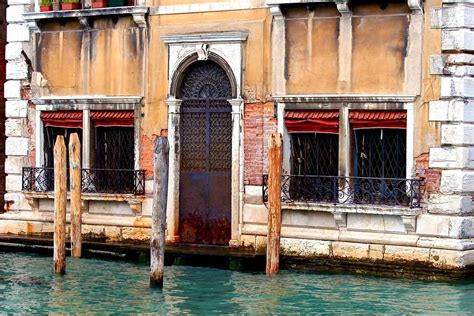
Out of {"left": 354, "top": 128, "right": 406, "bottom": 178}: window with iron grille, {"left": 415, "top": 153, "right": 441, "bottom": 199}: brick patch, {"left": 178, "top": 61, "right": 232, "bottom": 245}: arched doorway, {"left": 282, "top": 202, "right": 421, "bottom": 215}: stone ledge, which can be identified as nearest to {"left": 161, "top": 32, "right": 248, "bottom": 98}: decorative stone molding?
{"left": 178, "top": 61, "right": 232, "bottom": 245}: arched doorway

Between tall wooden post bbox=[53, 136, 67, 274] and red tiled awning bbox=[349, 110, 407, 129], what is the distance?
363 cm

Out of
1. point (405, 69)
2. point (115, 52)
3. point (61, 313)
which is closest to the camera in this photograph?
point (61, 313)

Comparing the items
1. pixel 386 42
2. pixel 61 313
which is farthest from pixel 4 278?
pixel 386 42

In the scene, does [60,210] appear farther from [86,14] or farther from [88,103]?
[86,14]

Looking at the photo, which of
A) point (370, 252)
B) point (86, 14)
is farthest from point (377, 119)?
point (86, 14)

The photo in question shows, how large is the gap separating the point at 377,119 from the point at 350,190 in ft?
3.05

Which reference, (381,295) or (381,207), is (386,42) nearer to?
(381,207)

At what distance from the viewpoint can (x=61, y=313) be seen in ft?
50.0

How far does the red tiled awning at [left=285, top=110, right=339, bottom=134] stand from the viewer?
17.6m

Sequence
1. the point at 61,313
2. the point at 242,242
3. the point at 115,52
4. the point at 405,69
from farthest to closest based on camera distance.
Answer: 1. the point at 115,52
2. the point at 242,242
3. the point at 405,69
4. the point at 61,313

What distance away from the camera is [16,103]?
2058cm

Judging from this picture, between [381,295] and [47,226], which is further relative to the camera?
[47,226]

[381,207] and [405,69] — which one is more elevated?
[405,69]

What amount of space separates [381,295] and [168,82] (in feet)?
15.3
